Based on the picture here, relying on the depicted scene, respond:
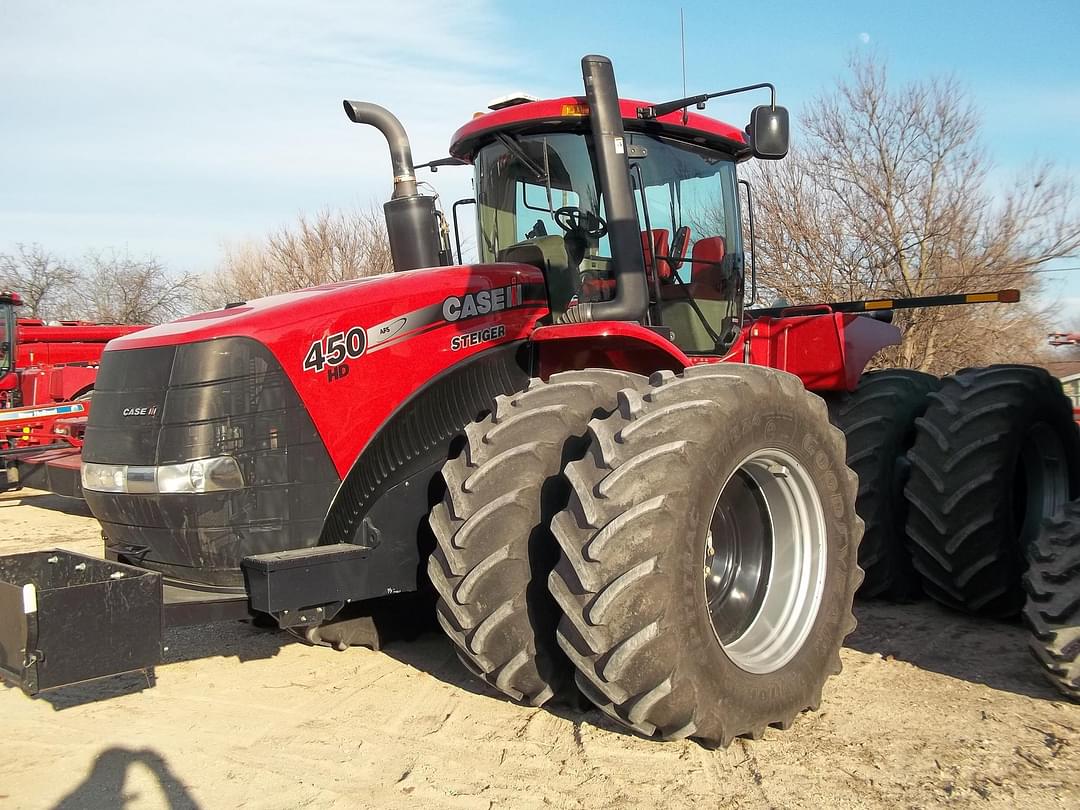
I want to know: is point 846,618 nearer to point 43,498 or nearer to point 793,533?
point 793,533

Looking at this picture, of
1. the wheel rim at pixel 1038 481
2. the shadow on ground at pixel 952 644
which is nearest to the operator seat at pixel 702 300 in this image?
the shadow on ground at pixel 952 644

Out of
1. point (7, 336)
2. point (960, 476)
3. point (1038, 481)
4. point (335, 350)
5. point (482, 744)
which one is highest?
point (7, 336)

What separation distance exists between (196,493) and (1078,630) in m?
3.35

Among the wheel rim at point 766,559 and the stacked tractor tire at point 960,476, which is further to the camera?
the stacked tractor tire at point 960,476

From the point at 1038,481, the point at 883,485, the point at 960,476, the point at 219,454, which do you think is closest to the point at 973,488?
the point at 960,476

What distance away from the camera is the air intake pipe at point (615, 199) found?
4.12 m

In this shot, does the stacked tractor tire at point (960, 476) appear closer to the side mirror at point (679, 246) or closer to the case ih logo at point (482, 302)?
the side mirror at point (679, 246)

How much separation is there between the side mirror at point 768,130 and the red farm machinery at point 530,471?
14 millimetres

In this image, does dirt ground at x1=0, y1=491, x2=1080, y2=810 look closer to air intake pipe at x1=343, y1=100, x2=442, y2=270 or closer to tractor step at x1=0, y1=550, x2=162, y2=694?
tractor step at x1=0, y1=550, x2=162, y2=694

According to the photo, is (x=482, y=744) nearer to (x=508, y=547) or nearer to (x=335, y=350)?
(x=508, y=547)

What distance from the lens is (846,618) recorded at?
151 inches

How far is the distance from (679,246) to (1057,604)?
2386 mm

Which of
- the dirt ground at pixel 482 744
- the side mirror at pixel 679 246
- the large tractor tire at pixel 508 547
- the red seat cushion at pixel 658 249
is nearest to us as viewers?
the dirt ground at pixel 482 744

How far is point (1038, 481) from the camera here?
5.54 metres
